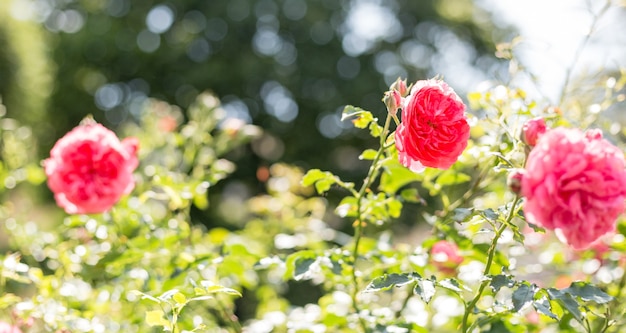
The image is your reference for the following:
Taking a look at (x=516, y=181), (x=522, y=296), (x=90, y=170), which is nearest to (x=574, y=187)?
(x=516, y=181)

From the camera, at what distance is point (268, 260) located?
105 centimetres

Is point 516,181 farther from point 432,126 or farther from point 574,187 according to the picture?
point 432,126

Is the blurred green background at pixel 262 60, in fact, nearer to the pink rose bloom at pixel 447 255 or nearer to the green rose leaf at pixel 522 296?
the pink rose bloom at pixel 447 255

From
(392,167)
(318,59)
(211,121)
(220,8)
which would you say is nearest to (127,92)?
(220,8)

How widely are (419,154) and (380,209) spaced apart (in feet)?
0.87

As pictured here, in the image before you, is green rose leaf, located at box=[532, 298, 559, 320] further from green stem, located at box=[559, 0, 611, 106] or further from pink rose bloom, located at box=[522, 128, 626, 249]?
green stem, located at box=[559, 0, 611, 106]

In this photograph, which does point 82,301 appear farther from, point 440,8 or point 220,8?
point 440,8

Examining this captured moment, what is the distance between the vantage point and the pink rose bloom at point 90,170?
1.23 meters

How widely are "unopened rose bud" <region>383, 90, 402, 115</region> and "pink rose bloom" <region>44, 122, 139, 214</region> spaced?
59cm

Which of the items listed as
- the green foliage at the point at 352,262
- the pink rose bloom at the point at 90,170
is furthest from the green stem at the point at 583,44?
the pink rose bloom at the point at 90,170

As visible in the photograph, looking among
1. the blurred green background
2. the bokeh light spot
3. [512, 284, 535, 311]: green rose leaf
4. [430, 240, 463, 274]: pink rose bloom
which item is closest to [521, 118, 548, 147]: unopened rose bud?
[512, 284, 535, 311]: green rose leaf

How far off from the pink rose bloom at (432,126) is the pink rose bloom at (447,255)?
0.33 metres

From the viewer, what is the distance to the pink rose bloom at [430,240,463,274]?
1.17 m

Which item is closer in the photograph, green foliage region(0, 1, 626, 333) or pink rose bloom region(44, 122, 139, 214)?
green foliage region(0, 1, 626, 333)
